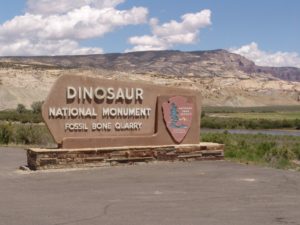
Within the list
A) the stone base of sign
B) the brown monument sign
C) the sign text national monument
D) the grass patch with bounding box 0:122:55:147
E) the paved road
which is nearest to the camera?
the paved road

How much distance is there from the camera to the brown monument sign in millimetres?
16438

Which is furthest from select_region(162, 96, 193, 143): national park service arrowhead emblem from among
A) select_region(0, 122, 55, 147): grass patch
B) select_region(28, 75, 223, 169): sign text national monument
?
select_region(0, 122, 55, 147): grass patch

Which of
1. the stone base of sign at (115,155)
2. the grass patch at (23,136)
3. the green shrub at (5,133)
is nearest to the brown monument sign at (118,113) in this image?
the stone base of sign at (115,155)

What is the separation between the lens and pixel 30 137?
92.2 ft

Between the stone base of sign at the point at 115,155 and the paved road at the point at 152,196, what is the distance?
1.60 feet

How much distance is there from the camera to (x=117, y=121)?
57.3ft

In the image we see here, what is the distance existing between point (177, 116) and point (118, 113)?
2.17 m

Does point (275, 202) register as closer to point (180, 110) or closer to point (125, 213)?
point (125, 213)

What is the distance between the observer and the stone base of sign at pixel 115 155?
1562cm

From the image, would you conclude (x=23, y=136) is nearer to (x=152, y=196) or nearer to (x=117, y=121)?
(x=117, y=121)

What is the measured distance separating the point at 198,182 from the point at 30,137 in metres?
16.1

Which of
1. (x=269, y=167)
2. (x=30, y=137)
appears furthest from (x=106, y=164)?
(x=30, y=137)

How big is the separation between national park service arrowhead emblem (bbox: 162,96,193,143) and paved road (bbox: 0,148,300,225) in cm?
188

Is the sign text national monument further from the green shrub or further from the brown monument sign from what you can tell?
the green shrub
